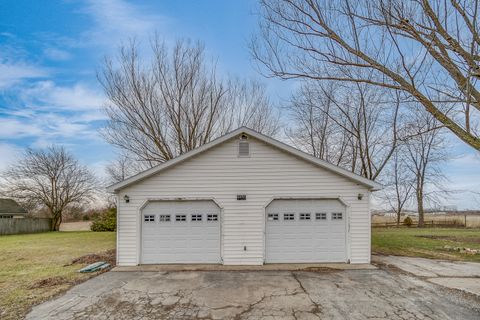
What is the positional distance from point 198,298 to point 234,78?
15363 mm

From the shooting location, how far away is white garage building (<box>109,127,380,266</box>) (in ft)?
31.8

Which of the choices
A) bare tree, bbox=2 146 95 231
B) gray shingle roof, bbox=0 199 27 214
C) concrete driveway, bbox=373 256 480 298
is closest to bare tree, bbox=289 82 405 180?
concrete driveway, bbox=373 256 480 298

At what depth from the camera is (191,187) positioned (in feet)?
32.3

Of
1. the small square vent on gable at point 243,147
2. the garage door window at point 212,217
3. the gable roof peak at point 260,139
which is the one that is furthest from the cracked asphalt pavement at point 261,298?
the small square vent on gable at point 243,147

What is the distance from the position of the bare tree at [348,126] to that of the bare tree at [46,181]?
23.4 meters

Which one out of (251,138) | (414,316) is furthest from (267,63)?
→ (414,316)

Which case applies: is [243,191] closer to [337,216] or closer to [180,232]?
[180,232]

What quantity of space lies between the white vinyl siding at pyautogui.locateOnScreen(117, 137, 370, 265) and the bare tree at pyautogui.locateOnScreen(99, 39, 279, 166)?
31.2 ft

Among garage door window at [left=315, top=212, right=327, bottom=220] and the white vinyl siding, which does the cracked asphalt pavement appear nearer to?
the white vinyl siding

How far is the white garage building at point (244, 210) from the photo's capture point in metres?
9.70

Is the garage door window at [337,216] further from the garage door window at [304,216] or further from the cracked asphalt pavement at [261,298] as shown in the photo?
the cracked asphalt pavement at [261,298]

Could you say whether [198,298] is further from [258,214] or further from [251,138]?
[251,138]

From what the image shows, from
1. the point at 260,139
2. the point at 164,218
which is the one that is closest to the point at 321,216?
the point at 260,139

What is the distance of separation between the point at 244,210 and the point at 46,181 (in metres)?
27.8
